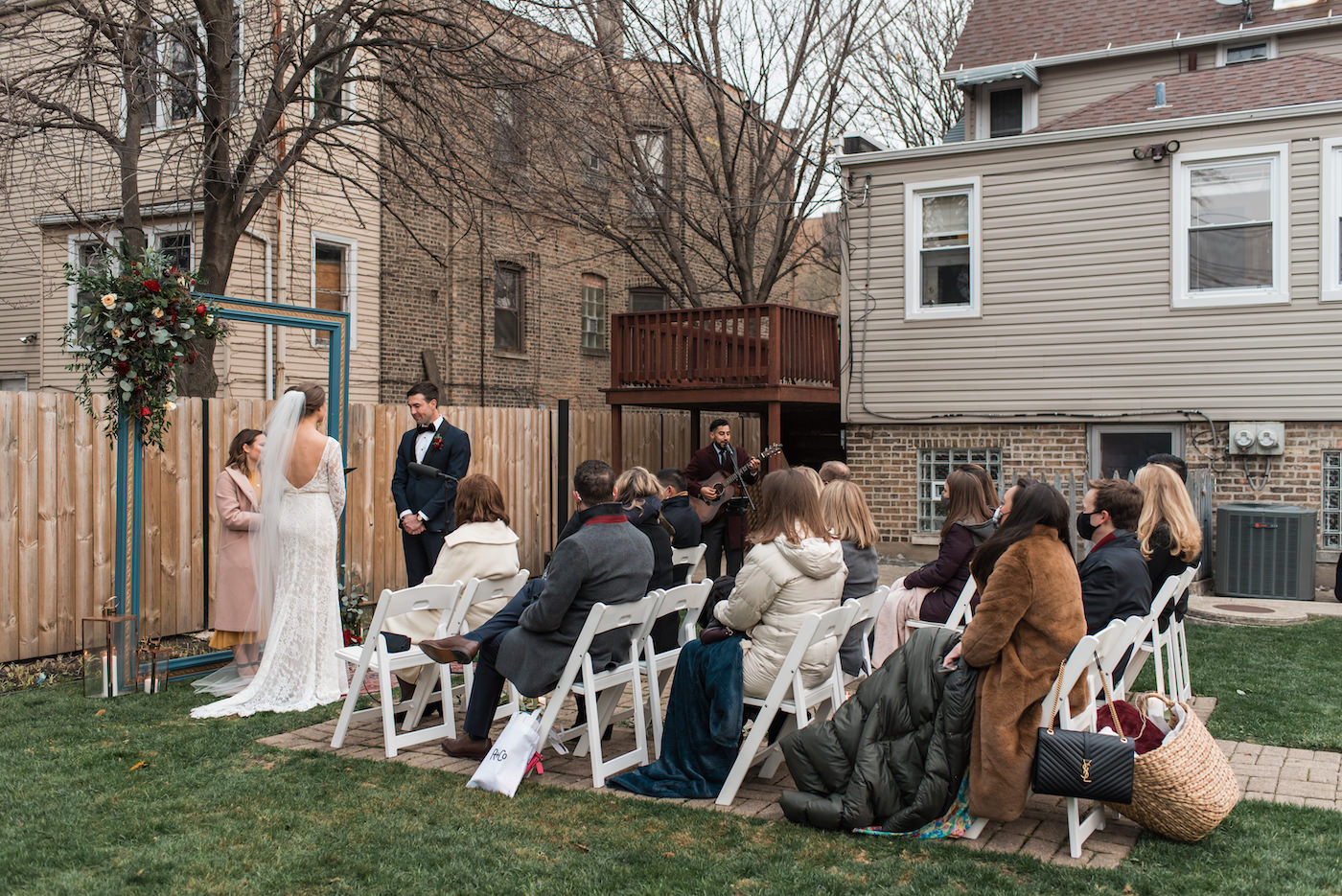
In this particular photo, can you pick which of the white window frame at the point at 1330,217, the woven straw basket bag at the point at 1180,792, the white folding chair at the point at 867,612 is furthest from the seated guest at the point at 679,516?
the white window frame at the point at 1330,217

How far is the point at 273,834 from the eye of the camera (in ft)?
15.0

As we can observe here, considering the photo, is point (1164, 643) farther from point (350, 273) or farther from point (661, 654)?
point (350, 273)

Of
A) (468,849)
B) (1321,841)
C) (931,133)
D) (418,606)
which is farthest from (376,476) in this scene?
(931,133)

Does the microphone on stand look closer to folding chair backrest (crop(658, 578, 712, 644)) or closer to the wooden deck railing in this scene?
folding chair backrest (crop(658, 578, 712, 644))

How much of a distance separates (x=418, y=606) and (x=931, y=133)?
20.9m

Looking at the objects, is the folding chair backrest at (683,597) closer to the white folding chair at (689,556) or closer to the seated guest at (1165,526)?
the white folding chair at (689,556)

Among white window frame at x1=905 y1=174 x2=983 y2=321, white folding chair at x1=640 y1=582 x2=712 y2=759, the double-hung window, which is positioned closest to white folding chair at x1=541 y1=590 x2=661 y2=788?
white folding chair at x1=640 y1=582 x2=712 y2=759

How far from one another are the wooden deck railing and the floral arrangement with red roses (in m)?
7.03

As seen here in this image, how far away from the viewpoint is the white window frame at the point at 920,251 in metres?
13.5

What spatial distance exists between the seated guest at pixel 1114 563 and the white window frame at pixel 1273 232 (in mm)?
7497

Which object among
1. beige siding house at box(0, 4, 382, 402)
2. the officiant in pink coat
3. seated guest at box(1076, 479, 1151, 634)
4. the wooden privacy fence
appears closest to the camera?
seated guest at box(1076, 479, 1151, 634)

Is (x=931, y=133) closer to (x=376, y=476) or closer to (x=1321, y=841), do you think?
(x=376, y=476)

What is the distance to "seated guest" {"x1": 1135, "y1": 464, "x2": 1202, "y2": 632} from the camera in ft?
20.8

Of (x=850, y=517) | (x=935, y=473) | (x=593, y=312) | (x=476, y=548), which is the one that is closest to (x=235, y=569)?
(x=476, y=548)
